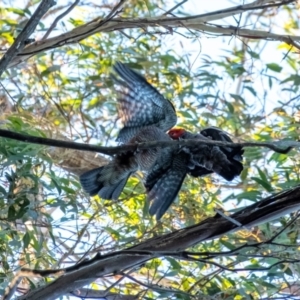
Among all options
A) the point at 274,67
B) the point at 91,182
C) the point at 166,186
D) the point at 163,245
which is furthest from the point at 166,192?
the point at 274,67

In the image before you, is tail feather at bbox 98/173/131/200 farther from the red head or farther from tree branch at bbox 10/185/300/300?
tree branch at bbox 10/185/300/300

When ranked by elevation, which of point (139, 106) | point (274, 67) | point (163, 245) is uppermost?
point (274, 67)

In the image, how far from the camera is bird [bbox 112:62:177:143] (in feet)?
5.64

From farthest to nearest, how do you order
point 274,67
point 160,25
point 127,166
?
point 274,67 < point 127,166 < point 160,25

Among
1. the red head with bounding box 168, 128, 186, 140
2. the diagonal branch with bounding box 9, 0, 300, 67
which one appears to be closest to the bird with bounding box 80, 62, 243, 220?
the red head with bounding box 168, 128, 186, 140

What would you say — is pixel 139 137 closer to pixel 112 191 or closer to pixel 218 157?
pixel 112 191

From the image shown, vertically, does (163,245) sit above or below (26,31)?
below

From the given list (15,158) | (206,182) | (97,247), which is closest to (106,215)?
(97,247)

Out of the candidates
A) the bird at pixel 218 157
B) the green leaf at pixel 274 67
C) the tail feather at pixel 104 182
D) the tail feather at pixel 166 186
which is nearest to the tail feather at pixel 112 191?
the tail feather at pixel 104 182

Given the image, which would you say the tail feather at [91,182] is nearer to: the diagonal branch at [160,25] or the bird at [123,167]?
the bird at [123,167]

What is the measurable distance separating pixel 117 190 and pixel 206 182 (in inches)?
17.7

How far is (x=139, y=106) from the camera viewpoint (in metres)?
1.76

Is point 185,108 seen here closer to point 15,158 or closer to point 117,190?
point 117,190

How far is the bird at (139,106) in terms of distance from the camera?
1.72 m
